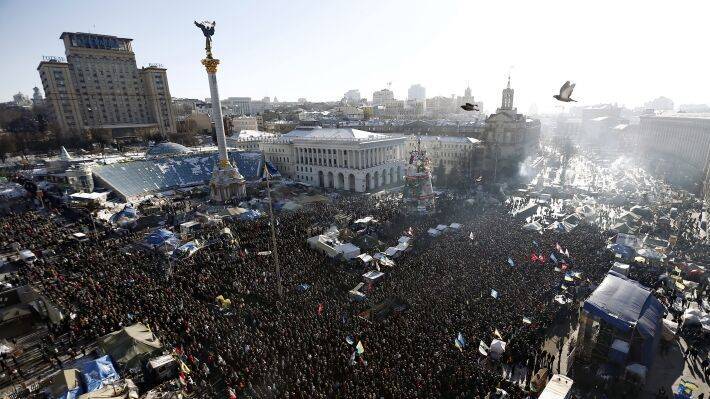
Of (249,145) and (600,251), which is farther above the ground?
(249,145)

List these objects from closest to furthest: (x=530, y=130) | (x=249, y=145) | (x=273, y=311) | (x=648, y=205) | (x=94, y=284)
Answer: (x=273, y=311)
(x=94, y=284)
(x=648, y=205)
(x=249, y=145)
(x=530, y=130)

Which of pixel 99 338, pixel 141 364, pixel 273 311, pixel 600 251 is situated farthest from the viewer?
pixel 600 251

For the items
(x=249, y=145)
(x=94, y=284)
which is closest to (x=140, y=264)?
(x=94, y=284)

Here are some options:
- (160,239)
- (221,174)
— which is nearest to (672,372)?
(160,239)

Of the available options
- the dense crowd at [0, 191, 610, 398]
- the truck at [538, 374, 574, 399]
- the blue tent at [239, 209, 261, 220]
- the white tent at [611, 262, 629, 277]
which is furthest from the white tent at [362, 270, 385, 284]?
the blue tent at [239, 209, 261, 220]

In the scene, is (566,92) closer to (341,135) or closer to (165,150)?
(341,135)

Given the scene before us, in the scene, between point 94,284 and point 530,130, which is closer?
point 94,284

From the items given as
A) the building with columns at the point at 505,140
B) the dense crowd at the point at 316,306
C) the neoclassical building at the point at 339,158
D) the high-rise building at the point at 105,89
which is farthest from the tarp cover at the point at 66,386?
the high-rise building at the point at 105,89

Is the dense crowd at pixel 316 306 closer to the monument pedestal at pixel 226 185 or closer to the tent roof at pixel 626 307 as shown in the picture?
the tent roof at pixel 626 307

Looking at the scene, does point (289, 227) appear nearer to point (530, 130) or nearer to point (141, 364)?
point (141, 364)
